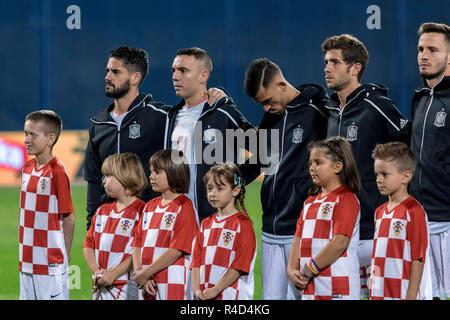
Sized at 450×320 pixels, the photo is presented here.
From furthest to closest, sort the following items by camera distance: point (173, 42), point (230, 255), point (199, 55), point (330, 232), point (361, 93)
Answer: point (173, 42)
point (199, 55)
point (361, 93)
point (230, 255)
point (330, 232)

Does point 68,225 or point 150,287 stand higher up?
point 68,225

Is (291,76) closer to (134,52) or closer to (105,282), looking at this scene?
(134,52)

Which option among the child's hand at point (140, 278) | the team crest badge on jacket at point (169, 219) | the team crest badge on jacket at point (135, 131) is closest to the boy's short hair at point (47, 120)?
the team crest badge on jacket at point (135, 131)

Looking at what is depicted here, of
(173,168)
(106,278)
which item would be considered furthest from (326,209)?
(106,278)

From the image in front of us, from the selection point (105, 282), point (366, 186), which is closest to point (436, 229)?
point (366, 186)

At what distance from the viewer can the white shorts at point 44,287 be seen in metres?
4.23

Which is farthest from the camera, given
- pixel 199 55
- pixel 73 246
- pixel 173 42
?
pixel 173 42

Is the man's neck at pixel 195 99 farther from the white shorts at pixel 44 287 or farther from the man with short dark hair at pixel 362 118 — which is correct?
the white shorts at pixel 44 287

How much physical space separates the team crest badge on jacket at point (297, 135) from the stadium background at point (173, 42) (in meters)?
8.91

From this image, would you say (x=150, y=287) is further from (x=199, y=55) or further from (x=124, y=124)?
(x=199, y=55)

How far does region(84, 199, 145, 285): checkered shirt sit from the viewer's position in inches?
156

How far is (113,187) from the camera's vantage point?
3994mm

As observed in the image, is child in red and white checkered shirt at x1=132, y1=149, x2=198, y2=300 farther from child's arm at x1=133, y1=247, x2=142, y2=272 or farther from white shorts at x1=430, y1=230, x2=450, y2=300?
white shorts at x1=430, y1=230, x2=450, y2=300

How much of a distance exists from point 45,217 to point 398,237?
84.9 inches
